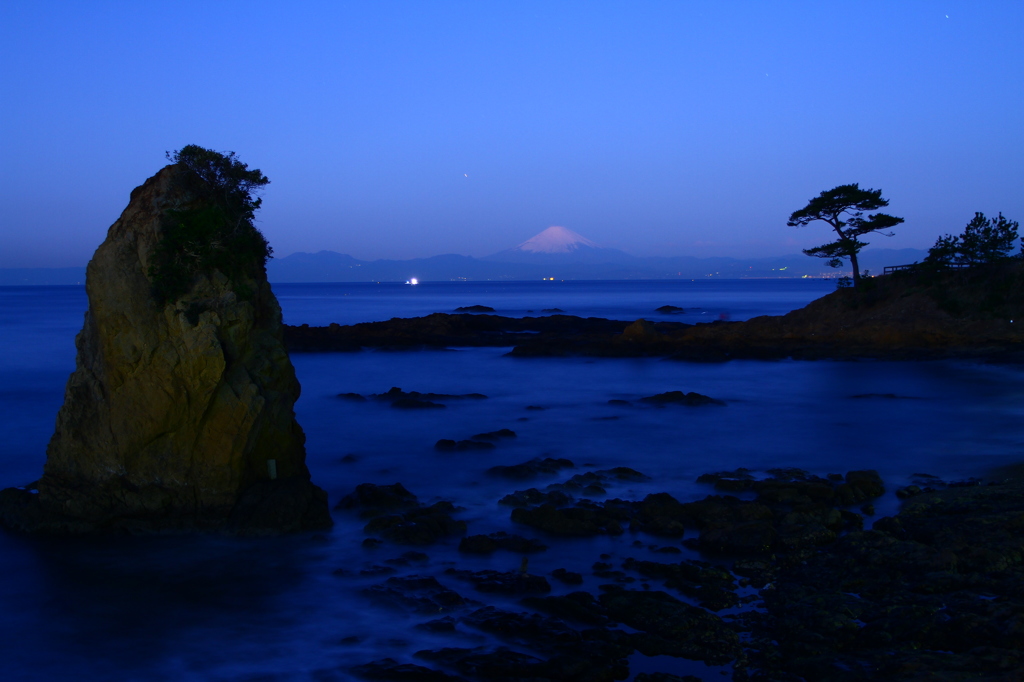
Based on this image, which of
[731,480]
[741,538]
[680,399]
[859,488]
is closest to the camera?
[741,538]

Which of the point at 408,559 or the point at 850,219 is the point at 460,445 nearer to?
the point at 408,559

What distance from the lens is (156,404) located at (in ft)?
35.1

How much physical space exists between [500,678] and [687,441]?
11.6 metres

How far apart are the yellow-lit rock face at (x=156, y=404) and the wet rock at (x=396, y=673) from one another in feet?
15.1

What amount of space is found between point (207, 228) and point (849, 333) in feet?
107

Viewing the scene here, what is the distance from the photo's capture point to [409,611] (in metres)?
8.11

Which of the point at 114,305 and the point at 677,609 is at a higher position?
the point at 114,305

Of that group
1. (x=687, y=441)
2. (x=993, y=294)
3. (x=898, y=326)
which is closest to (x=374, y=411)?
(x=687, y=441)

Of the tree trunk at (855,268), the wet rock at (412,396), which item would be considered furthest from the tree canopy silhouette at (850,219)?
the wet rock at (412,396)

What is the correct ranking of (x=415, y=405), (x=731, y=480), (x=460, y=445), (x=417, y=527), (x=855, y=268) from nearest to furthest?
1. (x=417, y=527)
2. (x=731, y=480)
3. (x=460, y=445)
4. (x=415, y=405)
5. (x=855, y=268)

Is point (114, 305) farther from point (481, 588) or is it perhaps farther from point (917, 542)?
point (917, 542)

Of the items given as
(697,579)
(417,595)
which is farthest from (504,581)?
(697,579)

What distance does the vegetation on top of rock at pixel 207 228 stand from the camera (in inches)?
423

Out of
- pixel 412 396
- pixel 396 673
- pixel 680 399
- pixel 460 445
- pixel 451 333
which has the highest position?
pixel 451 333
